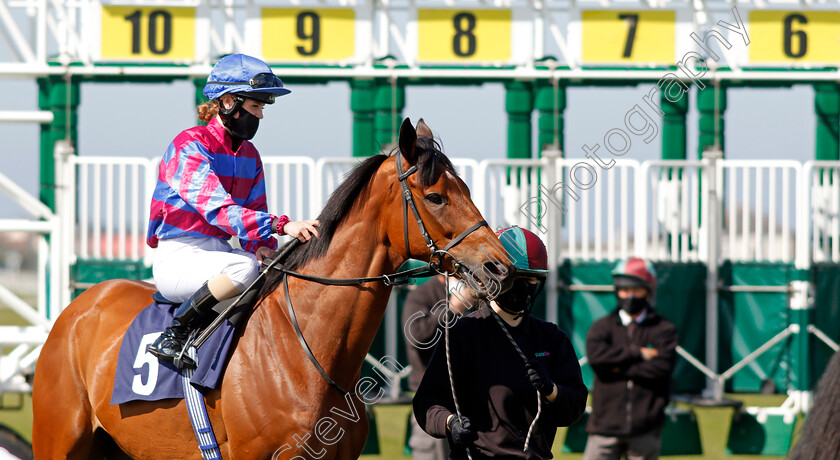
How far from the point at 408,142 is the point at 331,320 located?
0.64 metres

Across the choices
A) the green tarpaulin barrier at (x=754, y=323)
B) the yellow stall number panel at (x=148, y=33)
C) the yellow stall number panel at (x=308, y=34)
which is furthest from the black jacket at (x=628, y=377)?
the yellow stall number panel at (x=148, y=33)

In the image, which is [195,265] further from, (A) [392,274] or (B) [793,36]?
(B) [793,36]

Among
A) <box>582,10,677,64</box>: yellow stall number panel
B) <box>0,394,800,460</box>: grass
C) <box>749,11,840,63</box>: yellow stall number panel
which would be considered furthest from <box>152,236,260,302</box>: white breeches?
<box>749,11,840,63</box>: yellow stall number panel

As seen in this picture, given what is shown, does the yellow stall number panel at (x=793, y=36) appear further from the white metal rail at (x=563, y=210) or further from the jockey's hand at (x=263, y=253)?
the jockey's hand at (x=263, y=253)

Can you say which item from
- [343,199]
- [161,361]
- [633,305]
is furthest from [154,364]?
[633,305]

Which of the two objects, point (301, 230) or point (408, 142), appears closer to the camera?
point (408, 142)

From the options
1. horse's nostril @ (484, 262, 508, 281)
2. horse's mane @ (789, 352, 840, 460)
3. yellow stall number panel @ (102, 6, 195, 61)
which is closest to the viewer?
horse's mane @ (789, 352, 840, 460)

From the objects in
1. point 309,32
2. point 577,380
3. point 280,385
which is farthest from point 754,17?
point 280,385

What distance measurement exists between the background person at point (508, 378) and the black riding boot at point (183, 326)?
2.60 ft

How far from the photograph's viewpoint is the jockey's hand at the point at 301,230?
117 inches

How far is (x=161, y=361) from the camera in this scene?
3.09 metres

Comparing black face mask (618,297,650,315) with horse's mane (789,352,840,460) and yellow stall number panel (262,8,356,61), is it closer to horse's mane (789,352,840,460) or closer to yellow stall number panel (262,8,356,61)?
yellow stall number panel (262,8,356,61)

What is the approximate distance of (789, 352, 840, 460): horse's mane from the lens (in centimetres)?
154

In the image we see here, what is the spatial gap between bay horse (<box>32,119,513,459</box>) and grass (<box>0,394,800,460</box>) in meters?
3.31
